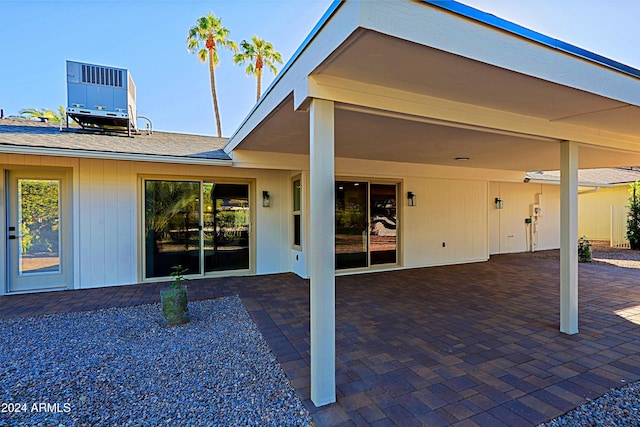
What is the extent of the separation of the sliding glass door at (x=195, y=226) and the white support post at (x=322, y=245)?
187 inches

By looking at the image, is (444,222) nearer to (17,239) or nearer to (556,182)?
(556,182)

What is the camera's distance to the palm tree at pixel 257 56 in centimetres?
1495

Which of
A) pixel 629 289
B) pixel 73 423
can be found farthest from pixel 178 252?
pixel 629 289

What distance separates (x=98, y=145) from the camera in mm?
5391

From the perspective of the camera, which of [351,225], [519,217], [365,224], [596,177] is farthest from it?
[596,177]

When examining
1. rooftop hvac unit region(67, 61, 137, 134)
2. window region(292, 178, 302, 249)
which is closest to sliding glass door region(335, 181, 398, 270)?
window region(292, 178, 302, 249)

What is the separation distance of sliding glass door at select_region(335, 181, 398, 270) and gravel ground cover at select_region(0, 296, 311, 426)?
337 cm

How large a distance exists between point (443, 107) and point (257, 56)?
14809 millimetres

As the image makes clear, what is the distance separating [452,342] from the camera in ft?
10.9

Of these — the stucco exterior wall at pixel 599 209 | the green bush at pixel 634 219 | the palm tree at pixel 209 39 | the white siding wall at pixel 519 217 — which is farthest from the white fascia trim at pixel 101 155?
the stucco exterior wall at pixel 599 209

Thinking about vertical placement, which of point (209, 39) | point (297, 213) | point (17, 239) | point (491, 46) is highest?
point (209, 39)

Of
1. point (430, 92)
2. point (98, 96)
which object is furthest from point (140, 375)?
point (98, 96)

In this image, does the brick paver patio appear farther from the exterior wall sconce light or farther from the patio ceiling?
the patio ceiling

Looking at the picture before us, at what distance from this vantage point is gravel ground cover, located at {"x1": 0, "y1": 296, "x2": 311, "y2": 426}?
2141 mm
